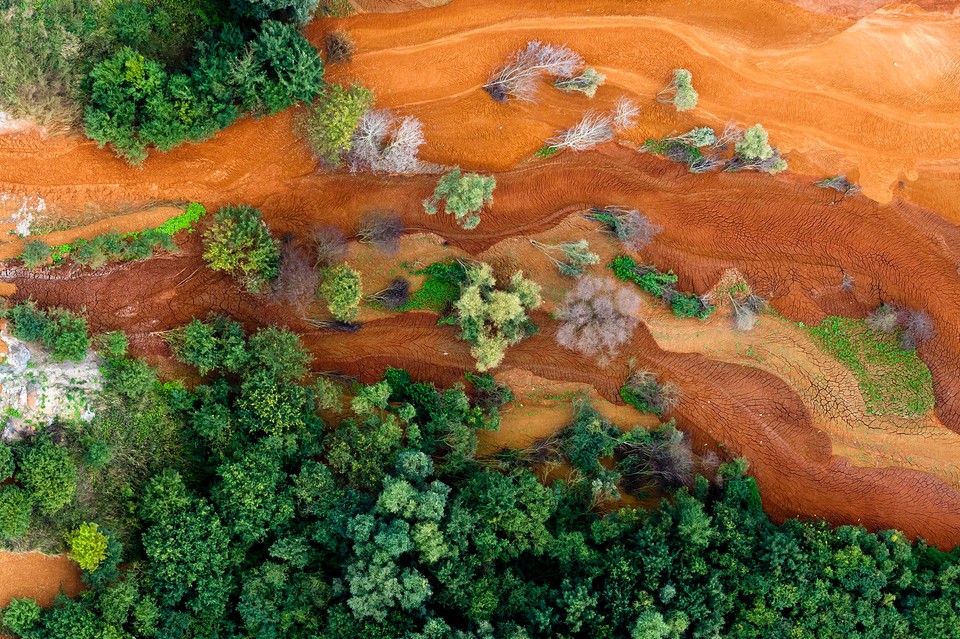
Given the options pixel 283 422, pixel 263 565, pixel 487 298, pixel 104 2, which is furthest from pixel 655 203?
pixel 104 2

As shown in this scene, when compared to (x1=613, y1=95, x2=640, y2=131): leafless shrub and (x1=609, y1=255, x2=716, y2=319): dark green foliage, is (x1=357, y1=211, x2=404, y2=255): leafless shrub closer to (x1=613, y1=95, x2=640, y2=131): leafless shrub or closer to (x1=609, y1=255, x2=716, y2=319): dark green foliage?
(x1=609, y1=255, x2=716, y2=319): dark green foliage

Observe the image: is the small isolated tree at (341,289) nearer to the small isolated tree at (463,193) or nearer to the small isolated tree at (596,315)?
the small isolated tree at (463,193)

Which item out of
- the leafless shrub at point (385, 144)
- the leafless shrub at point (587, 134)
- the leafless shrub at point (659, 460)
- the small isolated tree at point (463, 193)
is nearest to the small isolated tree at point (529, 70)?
the leafless shrub at point (587, 134)

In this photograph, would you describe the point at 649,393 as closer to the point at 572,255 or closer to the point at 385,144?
the point at 572,255

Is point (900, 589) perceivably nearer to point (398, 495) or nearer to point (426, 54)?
point (398, 495)

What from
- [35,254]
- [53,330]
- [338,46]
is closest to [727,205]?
[338,46]

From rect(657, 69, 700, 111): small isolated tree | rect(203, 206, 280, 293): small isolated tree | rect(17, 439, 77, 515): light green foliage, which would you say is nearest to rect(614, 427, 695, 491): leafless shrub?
rect(657, 69, 700, 111): small isolated tree
